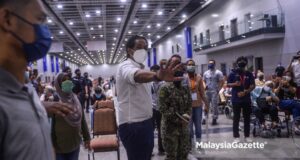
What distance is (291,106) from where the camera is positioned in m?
7.59

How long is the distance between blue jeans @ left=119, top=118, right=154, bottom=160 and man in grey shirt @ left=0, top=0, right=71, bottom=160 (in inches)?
70.2

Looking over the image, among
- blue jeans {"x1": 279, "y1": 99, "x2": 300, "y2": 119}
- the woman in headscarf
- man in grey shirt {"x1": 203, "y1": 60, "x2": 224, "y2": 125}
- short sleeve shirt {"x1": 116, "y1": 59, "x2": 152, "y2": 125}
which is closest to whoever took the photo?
short sleeve shirt {"x1": 116, "y1": 59, "x2": 152, "y2": 125}

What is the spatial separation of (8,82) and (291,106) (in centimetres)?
721

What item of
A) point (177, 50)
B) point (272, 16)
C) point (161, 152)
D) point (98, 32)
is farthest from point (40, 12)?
point (177, 50)

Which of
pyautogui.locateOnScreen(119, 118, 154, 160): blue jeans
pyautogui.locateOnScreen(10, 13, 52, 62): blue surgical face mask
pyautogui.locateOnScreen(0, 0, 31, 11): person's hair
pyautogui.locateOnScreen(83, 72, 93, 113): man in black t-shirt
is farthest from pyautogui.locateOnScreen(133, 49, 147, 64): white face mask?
pyautogui.locateOnScreen(83, 72, 93, 113): man in black t-shirt

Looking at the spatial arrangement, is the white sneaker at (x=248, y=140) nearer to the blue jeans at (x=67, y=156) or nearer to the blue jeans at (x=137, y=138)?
the blue jeans at (x=67, y=156)

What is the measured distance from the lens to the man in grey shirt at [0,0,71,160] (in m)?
1.22

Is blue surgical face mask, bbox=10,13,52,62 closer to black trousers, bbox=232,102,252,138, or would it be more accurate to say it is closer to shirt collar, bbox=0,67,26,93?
shirt collar, bbox=0,67,26,93

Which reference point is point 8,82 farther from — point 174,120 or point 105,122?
point 105,122

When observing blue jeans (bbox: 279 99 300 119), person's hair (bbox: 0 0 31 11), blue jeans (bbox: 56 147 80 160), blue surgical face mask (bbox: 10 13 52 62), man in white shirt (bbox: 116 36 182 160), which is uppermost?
person's hair (bbox: 0 0 31 11)

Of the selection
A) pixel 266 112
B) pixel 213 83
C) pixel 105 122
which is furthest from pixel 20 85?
pixel 213 83

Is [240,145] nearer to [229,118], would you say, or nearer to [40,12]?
[229,118]

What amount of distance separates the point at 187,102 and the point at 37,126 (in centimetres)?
401

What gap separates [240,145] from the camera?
7320 millimetres
